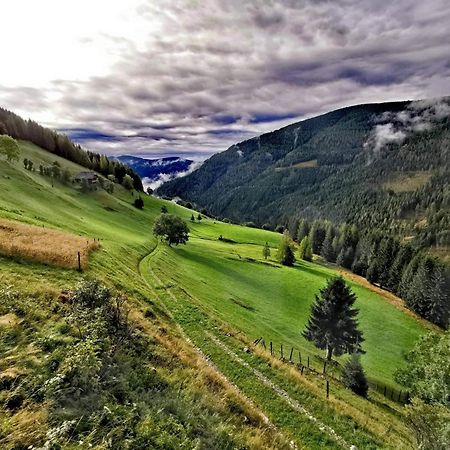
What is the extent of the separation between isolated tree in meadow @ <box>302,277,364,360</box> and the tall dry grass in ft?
131

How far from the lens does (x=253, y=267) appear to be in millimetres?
102312

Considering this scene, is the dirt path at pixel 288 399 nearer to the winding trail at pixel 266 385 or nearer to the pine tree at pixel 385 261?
the winding trail at pixel 266 385

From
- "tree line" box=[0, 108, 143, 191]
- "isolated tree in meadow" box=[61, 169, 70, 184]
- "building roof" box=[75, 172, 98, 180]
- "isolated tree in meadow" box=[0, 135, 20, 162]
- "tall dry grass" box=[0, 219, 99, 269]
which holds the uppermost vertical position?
"tree line" box=[0, 108, 143, 191]

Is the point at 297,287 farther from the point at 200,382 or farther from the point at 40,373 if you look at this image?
the point at 40,373

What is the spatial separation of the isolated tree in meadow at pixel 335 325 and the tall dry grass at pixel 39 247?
40.1 m

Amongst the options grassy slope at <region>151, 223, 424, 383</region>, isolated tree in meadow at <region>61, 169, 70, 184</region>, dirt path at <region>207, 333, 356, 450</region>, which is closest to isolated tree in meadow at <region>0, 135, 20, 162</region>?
isolated tree in meadow at <region>61, 169, 70, 184</region>

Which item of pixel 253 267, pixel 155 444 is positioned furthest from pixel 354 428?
pixel 253 267

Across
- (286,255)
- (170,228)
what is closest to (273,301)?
(170,228)

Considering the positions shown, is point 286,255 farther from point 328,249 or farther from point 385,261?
point 328,249

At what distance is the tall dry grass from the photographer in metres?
29.0

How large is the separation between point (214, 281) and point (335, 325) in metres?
28.4

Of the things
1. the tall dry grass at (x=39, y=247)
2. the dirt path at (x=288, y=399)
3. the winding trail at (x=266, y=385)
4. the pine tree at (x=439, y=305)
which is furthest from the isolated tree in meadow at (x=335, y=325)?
the pine tree at (x=439, y=305)

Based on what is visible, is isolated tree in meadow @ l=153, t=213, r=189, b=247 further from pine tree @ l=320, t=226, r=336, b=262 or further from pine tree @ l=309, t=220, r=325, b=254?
pine tree @ l=309, t=220, r=325, b=254

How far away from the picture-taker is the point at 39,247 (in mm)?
31734
